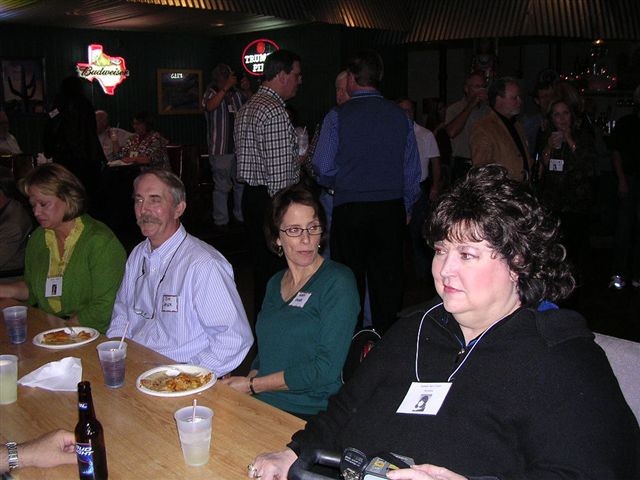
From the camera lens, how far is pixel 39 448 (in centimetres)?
159

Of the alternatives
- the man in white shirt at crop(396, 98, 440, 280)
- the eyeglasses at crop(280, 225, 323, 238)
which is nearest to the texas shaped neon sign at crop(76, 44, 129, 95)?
the man in white shirt at crop(396, 98, 440, 280)

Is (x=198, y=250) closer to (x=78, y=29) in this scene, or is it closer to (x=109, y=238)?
(x=109, y=238)

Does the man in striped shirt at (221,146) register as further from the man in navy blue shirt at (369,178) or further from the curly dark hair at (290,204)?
the curly dark hair at (290,204)

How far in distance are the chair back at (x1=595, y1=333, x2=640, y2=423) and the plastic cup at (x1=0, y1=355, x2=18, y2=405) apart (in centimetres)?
162

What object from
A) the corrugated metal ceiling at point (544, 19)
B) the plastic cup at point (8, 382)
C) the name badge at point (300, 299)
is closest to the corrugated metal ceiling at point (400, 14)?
the corrugated metal ceiling at point (544, 19)

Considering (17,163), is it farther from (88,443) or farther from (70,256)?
(88,443)

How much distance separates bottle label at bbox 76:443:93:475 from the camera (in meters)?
1.49

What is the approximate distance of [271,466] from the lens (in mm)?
1553

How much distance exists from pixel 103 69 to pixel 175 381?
10726 mm

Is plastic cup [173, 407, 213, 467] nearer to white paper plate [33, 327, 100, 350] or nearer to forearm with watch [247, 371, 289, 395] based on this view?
forearm with watch [247, 371, 289, 395]

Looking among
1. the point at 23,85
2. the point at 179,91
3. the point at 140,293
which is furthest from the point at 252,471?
the point at 179,91

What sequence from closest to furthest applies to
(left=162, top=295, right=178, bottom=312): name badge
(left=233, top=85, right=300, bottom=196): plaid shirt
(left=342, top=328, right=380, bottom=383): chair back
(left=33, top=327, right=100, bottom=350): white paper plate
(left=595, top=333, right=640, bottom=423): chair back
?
(left=595, top=333, right=640, bottom=423): chair back
(left=342, top=328, right=380, bottom=383): chair back
(left=33, top=327, right=100, bottom=350): white paper plate
(left=162, top=295, right=178, bottom=312): name badge
(left=233, top=85, right=300, bottom=196): plaid shirt

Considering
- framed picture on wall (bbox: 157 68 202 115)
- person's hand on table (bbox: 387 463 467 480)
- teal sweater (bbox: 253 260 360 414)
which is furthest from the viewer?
framed picture on wall (bbox: 157 68 202 115)

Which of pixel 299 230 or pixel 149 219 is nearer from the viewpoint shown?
pixel 299 230
